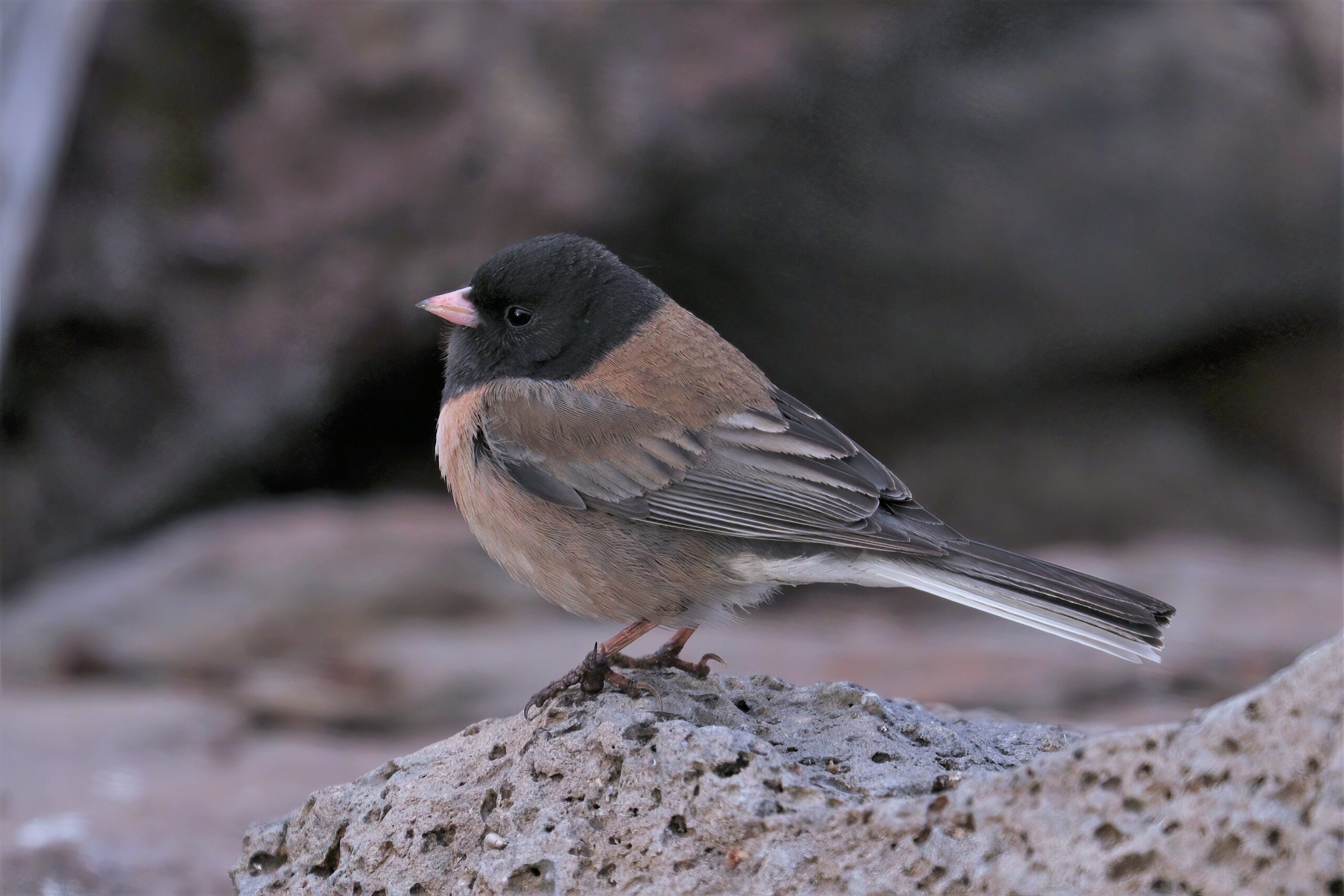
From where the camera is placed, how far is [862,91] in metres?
7.56

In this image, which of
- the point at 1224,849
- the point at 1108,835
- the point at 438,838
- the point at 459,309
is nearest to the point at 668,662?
the point at 438,838

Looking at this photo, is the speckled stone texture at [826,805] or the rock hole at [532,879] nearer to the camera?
the speckled stone texture at [826,805]

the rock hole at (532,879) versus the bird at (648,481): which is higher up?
the bird at (648,481)

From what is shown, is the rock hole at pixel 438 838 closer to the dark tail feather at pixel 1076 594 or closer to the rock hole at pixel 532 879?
the rock hole at pixel 532 879

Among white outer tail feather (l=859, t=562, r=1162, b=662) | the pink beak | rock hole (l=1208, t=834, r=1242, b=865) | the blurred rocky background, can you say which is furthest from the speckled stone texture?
the blurred rocky background

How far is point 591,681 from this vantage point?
2896 mm

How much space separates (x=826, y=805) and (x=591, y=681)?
2.54 ft

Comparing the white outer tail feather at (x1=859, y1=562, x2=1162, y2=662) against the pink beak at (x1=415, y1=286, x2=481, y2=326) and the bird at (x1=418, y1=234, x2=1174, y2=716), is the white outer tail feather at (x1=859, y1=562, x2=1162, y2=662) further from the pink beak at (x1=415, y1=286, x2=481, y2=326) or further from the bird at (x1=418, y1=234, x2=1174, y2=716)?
the pink beak at (x1=415, y1=286, x2=481, y2=326)

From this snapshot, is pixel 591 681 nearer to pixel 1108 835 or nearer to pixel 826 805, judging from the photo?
pixel 826 805

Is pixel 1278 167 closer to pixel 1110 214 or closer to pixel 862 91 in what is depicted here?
pixel 1110 214

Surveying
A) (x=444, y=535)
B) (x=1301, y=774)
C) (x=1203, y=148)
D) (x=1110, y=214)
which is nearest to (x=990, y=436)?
(x=1110, y=214)

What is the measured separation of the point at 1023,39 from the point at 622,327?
515 cm

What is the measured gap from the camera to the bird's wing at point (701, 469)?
3.24 meters

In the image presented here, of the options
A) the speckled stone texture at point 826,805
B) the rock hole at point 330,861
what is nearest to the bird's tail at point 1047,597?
the speckled stone texture at point 826,805
